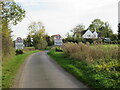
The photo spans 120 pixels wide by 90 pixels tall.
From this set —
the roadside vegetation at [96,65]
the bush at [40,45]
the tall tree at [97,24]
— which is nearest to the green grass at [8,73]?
the roadside vegetation at [96,65]

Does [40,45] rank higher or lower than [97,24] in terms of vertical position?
lower

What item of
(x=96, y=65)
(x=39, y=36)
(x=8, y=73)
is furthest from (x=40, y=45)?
(x=96, y=65)

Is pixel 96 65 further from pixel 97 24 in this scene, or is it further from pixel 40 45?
pixel 97 24

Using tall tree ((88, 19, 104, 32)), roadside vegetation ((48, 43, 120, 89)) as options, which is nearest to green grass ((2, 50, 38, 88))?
roadside vegetation ((48, 43, 120, 89))

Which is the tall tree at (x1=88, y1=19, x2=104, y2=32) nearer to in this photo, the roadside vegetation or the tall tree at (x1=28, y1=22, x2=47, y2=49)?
the tall tree at (x1=28, y1=22, x2=47, y2=49)

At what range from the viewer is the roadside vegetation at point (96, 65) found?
834 centimetres

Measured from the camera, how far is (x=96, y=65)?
1216 centimetres

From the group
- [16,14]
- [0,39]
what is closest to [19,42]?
[16,14]

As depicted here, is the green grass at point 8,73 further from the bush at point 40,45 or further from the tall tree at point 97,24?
the tall tree at point 97,24

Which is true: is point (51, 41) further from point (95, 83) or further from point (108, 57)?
point (95, 83)

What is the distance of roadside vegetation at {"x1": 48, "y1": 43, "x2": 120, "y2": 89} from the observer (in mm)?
8342

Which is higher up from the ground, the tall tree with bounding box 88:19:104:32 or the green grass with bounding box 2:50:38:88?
the tall tree with bounding box 88:19:104:32

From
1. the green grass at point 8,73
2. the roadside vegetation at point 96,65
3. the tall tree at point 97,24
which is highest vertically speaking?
the tall tree at point 97,24

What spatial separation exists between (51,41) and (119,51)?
64.7 meters
